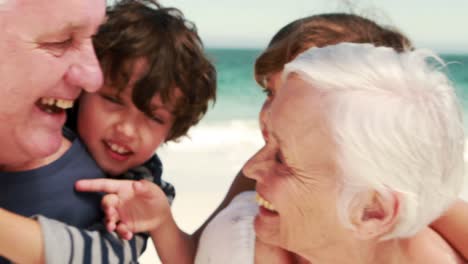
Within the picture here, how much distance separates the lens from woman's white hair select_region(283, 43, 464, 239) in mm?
1684

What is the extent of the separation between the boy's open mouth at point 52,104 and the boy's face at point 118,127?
0.24 meters

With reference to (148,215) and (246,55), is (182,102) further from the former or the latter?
(246,55)

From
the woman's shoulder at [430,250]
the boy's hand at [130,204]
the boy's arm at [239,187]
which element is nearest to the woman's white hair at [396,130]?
the woman's shoulder at [430,250]

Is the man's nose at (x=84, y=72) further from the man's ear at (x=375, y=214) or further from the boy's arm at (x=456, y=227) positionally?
the boy's arm at (x=456, y=227)

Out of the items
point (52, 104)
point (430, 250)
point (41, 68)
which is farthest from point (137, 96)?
point (430, 250)

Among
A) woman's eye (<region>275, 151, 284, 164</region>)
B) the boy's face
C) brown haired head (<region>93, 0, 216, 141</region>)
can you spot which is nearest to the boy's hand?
the boy's face

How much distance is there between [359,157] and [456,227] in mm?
537

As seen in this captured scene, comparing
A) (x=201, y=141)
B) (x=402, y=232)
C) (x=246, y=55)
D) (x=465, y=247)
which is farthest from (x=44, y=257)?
(x=246, y=55)

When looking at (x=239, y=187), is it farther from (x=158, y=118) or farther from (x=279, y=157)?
(x=279, y=157)

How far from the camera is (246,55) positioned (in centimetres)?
2058

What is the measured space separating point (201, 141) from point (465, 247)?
23.6 ft

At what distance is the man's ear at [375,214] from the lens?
5.64ft

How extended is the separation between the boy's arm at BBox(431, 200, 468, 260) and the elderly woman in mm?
97

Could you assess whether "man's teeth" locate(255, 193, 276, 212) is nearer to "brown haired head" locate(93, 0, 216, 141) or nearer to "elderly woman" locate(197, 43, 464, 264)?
"elderly woman" locate(197, 43, 464, 264)
